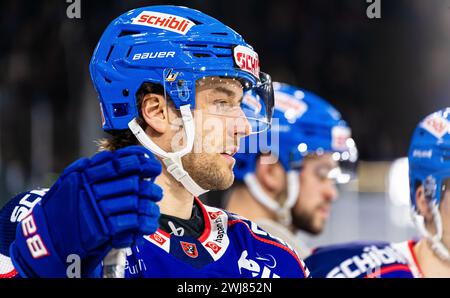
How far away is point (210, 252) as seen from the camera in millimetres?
1652

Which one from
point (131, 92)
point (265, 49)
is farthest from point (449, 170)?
point (265, 49)

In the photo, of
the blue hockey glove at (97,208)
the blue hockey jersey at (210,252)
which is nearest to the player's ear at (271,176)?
the blue hockey jersey at (210,252)

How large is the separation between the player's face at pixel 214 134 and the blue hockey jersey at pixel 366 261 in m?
0.77

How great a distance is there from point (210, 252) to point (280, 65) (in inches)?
84.7

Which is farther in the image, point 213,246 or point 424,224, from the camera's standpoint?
point 424,224

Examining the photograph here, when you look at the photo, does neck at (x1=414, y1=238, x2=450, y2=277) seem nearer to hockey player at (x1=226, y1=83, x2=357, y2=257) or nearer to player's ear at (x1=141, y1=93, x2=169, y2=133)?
hockey player at (x1=226, y1=83, x2=357, y2=257)

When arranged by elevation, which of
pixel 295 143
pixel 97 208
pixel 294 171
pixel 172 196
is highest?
pixel 97 208

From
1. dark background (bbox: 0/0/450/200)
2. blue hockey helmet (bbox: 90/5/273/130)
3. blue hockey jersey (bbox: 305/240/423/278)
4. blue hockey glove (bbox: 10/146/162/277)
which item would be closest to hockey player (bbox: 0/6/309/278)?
blue hockey helmet (bbox: 90/5/273/130)

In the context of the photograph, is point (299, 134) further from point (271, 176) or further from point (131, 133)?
point (131, 133)

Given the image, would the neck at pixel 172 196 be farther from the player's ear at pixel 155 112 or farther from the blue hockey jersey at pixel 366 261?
the blue hockey jersey at pixel 366 261

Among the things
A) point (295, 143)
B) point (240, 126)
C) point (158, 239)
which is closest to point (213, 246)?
point (158, 239)

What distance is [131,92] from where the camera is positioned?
1.64m
